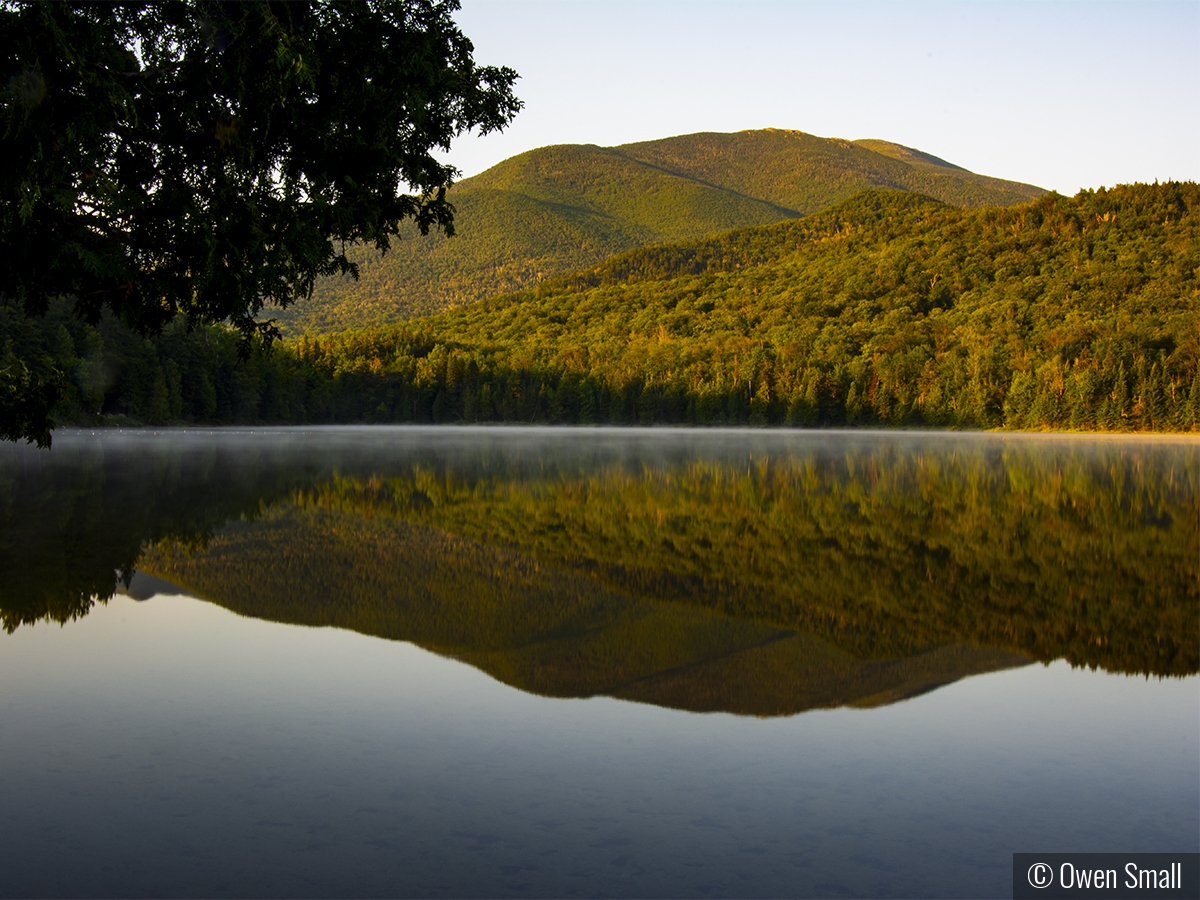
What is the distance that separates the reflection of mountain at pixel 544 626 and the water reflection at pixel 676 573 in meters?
0.03

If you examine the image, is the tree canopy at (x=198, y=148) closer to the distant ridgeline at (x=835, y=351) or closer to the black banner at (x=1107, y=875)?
the black banner at (x=1107, y=875)

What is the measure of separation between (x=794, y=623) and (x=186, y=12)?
7314 millimetres

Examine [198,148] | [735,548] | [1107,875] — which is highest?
[198,148]

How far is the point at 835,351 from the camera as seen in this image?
126 meters

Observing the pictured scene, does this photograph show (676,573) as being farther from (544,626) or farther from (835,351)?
(835,351)

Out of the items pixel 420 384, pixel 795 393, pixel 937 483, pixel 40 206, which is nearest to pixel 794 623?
pixel 40 206

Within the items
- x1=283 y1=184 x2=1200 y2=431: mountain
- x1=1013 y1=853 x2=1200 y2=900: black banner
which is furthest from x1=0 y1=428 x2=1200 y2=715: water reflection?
x1=283 y1=184 x2=1200 y2=431: mountain

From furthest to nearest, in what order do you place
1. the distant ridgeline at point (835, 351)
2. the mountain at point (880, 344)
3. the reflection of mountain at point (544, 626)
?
1. the mountain at point (880, 344)
2. the distant ridgeline at point (835, 351)
3. the reflection of mountain at point (544, 626)

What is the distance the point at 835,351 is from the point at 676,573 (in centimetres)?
11816

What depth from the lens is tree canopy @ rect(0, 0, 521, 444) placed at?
872cm

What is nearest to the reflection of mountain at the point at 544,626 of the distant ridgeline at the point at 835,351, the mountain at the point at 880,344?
the distant ridgeline at the point at 835,351

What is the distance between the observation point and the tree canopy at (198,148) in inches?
343

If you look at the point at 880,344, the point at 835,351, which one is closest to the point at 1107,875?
the point at 880,344

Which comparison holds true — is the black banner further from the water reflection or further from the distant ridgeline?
the distant ridgeline
